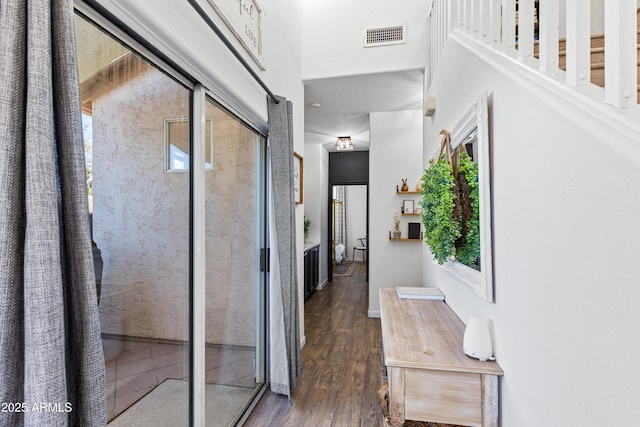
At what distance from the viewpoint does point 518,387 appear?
1.09m

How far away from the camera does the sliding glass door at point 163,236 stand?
1.11m

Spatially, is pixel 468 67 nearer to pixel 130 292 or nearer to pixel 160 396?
pixel 130 292

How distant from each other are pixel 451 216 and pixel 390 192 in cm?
265

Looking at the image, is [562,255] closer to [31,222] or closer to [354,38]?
[31,222]

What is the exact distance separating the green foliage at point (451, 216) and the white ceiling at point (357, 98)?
6.10 feet

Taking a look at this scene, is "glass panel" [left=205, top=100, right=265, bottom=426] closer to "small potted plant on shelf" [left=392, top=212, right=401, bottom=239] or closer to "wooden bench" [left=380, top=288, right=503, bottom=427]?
"wooden bench" [left=380, top=288, right=503, bottom=427]

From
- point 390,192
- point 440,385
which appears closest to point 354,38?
point 390,192

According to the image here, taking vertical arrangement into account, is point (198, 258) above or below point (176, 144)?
below

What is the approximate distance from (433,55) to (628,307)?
2.66 meters

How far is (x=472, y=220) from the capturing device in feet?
4.95

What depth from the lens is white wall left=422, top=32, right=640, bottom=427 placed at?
23.9 inches

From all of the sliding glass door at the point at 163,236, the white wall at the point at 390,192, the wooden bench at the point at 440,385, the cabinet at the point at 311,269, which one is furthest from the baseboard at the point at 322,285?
the wooden bench at the point at 440,385

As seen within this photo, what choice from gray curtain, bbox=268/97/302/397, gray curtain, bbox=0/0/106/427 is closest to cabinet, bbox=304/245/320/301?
gray curtain, bbox=268/97/302/397

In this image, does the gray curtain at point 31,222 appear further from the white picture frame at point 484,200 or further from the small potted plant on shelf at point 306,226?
the small potted plant on shelf at point 306,226
